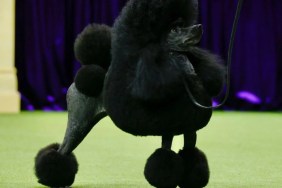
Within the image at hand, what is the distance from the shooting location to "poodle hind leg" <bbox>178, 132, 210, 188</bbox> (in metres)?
1.36

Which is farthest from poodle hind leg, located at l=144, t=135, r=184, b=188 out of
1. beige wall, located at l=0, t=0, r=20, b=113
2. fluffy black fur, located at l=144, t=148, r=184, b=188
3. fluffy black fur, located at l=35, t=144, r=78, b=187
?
beige wall, located at l=0, t=0, r=20, b=113

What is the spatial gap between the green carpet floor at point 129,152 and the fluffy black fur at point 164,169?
475 mm

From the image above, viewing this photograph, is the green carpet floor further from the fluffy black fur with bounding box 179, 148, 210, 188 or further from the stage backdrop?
the stage backdrop

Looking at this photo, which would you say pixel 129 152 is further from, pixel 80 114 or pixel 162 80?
pixel 162 80

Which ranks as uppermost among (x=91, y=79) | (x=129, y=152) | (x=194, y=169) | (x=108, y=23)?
(x=91, y=79)

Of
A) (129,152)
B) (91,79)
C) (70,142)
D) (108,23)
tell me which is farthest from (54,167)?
(108,23)

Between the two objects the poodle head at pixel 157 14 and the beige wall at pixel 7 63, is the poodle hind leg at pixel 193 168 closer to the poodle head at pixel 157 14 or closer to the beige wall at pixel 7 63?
the poodle head at pixel 157 14

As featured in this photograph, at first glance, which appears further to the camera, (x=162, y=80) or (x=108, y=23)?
(x=108, y=23)

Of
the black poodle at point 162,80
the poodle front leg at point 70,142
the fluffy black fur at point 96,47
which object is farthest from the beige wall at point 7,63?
the black poodle at point 162,80

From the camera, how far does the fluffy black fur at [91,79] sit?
4.54 feet

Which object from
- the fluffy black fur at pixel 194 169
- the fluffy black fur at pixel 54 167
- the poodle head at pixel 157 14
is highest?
the poodle head at pixel 157 14

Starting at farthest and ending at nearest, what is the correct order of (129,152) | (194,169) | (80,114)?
(129,152) < (80,114) < (194,169)

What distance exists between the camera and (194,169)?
4.48 feet

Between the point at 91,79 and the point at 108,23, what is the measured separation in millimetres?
3848
